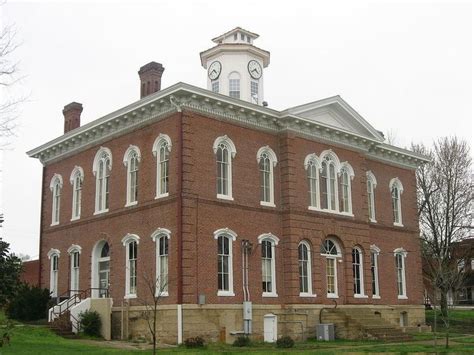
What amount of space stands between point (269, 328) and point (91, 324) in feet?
24.4

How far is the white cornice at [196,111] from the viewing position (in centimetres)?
2666

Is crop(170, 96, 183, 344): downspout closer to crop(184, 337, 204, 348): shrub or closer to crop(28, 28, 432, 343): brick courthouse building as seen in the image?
crop(28, 28, 432, 343): brick courthouse building

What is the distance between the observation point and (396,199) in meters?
37.8

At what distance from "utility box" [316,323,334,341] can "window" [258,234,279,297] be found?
92.6 inches

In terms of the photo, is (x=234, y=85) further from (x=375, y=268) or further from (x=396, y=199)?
(x=375, y=268)

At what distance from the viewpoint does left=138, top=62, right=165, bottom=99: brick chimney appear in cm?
3070

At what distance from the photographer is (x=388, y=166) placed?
37.2 metres

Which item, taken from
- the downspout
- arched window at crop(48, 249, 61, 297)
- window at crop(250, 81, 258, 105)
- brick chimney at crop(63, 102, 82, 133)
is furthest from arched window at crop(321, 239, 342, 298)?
brick chimney at crop(63, 102, 82, 133)

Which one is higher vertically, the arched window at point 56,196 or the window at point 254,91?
the window at point 254,91

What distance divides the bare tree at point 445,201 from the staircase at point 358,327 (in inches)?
636

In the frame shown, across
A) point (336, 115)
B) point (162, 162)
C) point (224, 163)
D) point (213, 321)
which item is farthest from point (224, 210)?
point (336, 115)

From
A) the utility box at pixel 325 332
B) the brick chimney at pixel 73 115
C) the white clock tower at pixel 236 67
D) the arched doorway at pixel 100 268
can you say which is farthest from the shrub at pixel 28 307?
the white clock tower at pixel 236 67

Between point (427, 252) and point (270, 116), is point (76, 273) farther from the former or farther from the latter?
point (427, 252)

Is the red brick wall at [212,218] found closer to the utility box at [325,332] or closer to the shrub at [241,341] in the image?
the utility box at [325,332]
